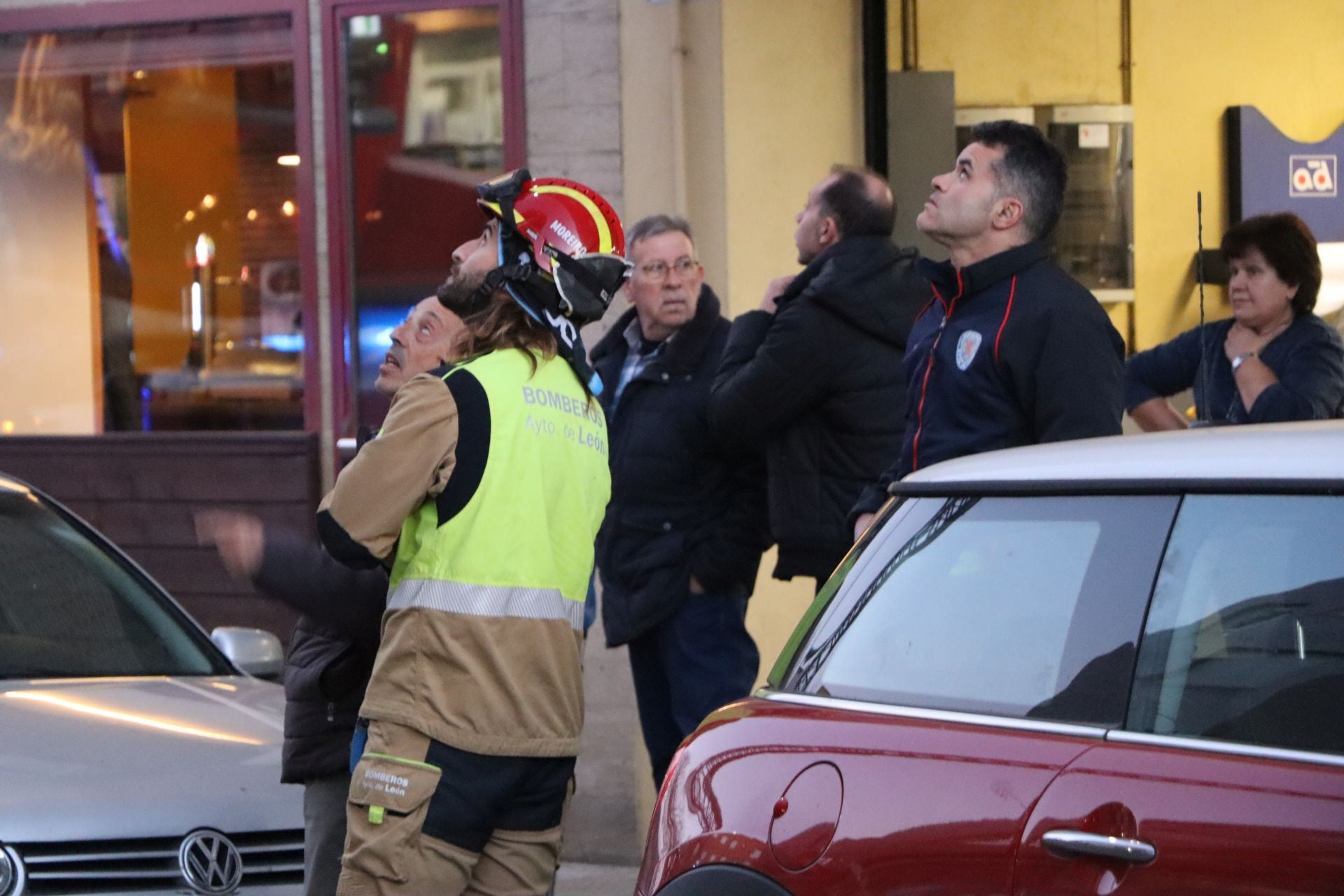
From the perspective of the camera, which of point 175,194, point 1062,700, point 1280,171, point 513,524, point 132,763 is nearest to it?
point 1062,700

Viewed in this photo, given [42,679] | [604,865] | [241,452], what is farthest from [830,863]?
[241,452]

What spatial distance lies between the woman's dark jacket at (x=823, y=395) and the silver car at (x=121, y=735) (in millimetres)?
1468

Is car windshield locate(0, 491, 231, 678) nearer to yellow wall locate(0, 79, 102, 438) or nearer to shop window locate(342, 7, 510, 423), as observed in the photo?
shop window locate(342, 7, 510, 423)

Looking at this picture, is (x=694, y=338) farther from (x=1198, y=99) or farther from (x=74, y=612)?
(x=1198, y=99)

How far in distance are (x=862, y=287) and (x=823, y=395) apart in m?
0.32

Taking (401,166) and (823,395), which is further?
(401,166)

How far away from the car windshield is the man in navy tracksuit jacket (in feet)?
7.16

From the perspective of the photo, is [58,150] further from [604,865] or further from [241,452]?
[604,865]

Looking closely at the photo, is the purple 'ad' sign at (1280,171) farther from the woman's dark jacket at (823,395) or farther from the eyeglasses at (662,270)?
the eyeglasses at (662,270)

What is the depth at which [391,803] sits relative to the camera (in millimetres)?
3092

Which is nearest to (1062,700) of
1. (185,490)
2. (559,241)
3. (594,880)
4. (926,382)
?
(559,241)

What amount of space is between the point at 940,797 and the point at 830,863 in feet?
0.65

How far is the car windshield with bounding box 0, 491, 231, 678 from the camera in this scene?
191 inches

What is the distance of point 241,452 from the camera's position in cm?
785
